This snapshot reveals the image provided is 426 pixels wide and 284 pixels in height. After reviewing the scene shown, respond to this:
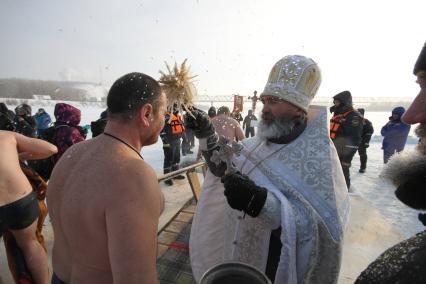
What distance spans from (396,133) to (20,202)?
29.8 ft

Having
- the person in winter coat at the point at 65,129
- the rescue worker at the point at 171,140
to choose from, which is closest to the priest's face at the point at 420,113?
the person in winter coat at the point at 65,129

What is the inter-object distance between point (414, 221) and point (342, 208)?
441 centimetres

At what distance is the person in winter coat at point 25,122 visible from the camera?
6902 millimetres

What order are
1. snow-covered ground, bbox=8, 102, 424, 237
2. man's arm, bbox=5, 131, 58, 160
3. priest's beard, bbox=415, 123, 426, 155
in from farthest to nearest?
snow-covered ground, bbox=8, 102, 424, 237
man's arm, bbox=5, 131, 58, 160
priest's beard, bbox=415, 123, 426, 155

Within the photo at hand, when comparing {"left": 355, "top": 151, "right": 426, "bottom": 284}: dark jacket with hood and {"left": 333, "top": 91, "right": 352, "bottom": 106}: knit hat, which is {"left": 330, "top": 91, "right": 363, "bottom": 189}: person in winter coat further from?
{"left": 355, "top": 151, "right": 426, "bottom": 284}: dark jacket with hood

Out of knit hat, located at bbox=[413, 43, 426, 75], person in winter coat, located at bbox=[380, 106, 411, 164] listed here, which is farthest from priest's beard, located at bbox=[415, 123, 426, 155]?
person in winter coat, located at bbox=[380, 106, 411, 164]

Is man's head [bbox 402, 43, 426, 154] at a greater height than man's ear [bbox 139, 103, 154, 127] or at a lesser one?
greater

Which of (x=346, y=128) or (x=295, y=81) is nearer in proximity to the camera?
(x=295, y=81)

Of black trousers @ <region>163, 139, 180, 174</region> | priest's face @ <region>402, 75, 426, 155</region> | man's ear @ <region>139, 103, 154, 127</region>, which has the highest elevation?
priest's face @ <region>402, 75, 426, 155</region>

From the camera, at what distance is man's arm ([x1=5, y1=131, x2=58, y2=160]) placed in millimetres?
2779

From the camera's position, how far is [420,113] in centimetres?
111

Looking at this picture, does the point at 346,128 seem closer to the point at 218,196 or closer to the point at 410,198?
the point at 218,196

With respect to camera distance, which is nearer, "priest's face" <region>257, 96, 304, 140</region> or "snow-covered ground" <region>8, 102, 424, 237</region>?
"priest's face" <region>257, 96, 304, 140</region>

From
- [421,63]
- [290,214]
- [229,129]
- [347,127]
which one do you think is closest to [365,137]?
[347,127]
